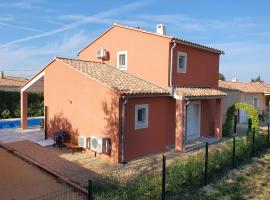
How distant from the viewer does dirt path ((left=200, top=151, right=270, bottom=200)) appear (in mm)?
10363

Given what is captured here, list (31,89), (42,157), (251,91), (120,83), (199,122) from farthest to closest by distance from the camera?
(251,91), (31,89), (199,122), (120,83), (42,157)

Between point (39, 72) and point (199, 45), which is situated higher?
point (199, 45)

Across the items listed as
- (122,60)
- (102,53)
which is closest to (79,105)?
(122,60)

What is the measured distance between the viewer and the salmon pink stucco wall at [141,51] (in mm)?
17312

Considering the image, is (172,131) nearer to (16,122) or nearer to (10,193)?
(10,193)

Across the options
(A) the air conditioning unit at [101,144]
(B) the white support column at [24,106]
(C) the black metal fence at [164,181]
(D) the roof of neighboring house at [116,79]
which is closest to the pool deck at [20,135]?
(B) the white support column at [24,106]

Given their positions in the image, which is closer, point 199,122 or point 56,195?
point 56,195

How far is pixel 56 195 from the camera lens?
388 inches

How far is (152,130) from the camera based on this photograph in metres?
16.2

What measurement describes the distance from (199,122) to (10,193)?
13.9 metres

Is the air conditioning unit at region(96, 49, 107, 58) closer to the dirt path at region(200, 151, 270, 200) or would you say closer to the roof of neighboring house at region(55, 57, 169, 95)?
the roof of neighboring house at region(55, 57, 169, 95)

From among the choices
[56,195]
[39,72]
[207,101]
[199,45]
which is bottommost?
[56,195]

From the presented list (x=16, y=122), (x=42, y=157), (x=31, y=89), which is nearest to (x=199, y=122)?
(x=42, y=157)

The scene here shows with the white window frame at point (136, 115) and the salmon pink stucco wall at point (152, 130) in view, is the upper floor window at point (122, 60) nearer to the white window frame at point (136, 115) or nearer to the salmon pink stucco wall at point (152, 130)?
the salmon pink stucco wall at point (152, 130)
